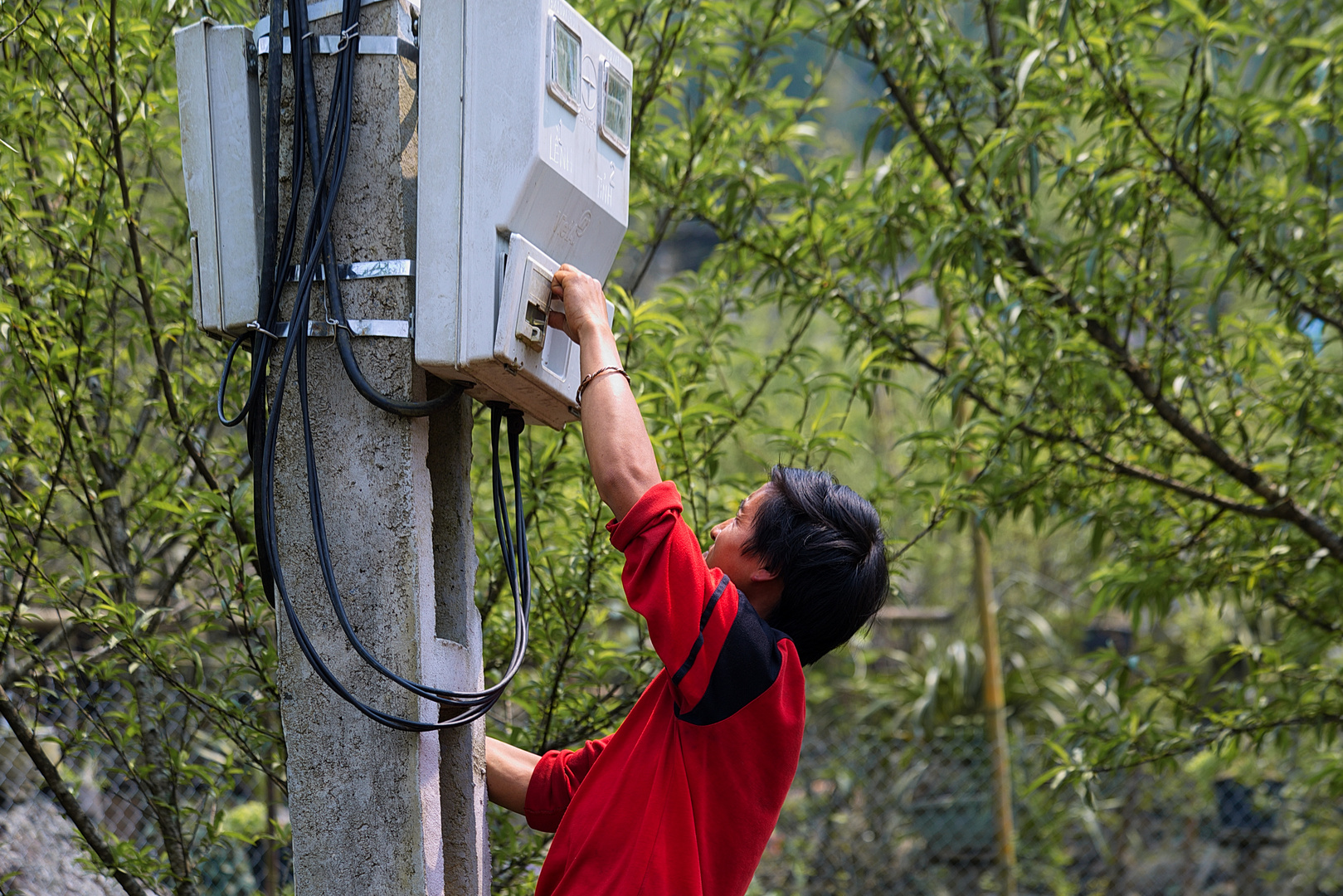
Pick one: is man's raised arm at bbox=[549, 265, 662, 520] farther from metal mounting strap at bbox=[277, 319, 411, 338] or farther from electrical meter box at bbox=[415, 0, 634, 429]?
metal mounting strap at bbox=[277, 319, 411, 338]

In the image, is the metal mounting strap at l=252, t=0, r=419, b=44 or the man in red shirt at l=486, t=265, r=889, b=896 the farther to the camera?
the metal mounting strap at l=252, t=0, r=419, b=44

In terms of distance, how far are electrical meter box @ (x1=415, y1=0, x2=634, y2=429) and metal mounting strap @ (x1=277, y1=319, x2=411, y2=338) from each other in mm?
45

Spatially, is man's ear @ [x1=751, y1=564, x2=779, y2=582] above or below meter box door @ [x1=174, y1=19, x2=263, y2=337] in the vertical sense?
below

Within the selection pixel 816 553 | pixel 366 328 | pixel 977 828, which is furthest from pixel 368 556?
A: pixel 977 828

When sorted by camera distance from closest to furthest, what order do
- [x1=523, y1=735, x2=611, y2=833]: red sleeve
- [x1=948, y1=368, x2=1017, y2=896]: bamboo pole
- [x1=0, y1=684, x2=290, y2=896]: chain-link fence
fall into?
[x1=523, y1=735, x2=611, y2=833]: red sleeve → [x1=0, y1=684, x2=290, y2=896]: chain-link fence → [x1=948, y1=368, x2=1017, y2=896]: bamboo pole

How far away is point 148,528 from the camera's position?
8.73 feet

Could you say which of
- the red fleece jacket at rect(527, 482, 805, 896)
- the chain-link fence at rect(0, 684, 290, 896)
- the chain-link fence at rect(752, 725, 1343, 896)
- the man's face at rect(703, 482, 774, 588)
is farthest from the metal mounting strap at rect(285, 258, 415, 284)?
the chain-link fence at rect(752, 725, 1343, 896)

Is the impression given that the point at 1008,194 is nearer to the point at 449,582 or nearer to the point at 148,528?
the point at 449,582

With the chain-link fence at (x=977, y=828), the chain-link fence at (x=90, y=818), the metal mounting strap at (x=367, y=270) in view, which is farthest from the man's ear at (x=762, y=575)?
the chain-link fence at (x=977, y=828)

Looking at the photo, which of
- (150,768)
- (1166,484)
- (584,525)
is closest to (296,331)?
(584,525)

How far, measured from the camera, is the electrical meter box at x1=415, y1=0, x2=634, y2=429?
1.44 metres

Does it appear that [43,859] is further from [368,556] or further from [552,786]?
[368,556]

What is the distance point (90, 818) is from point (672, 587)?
1.67 meters

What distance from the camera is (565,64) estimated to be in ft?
4.96
